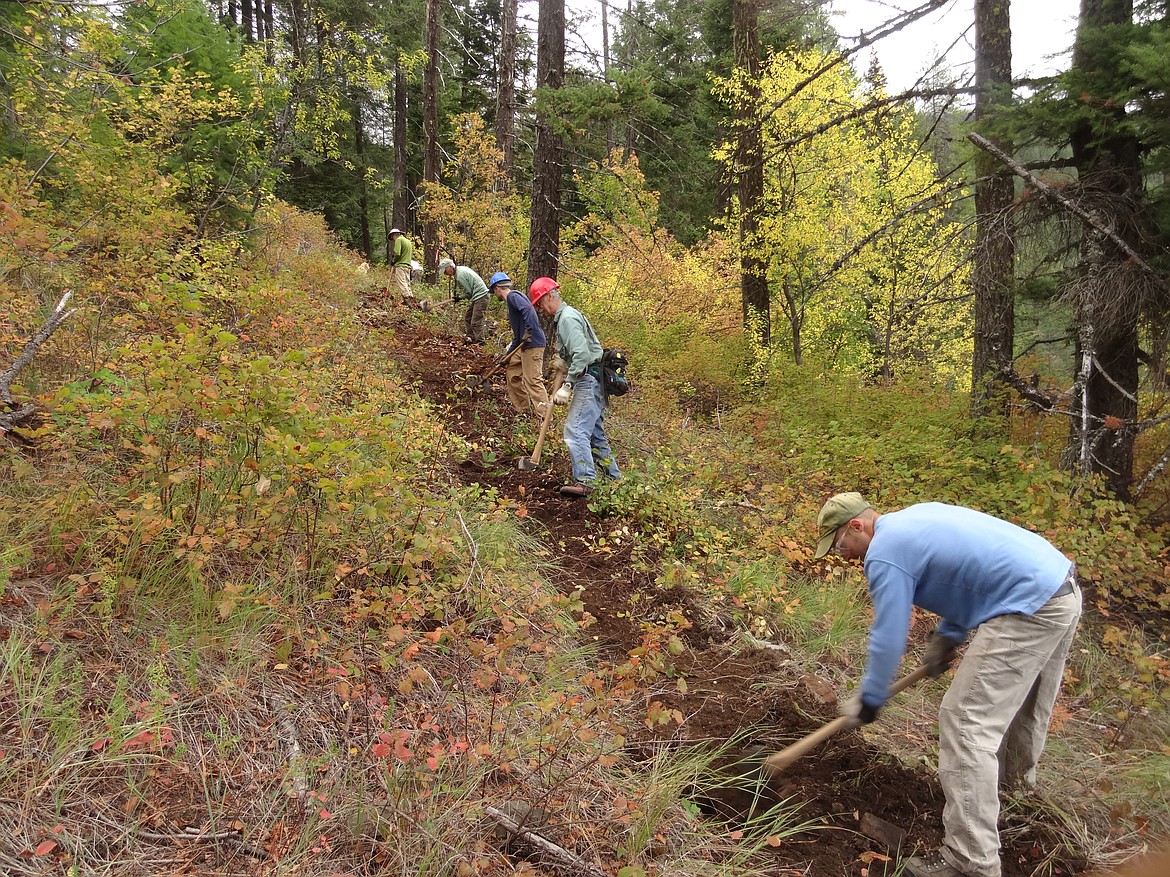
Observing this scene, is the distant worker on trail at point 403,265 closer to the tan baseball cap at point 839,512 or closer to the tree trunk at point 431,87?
the tree trunk at point 431,87

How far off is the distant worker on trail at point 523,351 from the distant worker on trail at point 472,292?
2.45 meters

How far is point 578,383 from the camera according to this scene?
620cm

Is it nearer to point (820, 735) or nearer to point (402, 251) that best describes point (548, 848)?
point (820, 735)

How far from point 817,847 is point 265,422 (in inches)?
143

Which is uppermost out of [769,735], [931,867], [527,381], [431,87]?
[431,87]

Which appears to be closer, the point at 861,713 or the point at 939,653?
the point at 861,713

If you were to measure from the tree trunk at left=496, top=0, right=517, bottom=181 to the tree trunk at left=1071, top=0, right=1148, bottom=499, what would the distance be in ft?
29.1

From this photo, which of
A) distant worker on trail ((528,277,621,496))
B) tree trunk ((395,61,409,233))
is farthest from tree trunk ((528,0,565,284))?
tree trunk ((395,61,409,233))

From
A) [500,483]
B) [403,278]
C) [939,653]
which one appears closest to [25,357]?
[500,483]

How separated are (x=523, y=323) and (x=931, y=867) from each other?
5.86 m

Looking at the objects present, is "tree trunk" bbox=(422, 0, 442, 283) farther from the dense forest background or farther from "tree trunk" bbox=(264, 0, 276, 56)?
"tree trunk" bbox=(264, 0, 276, 56)

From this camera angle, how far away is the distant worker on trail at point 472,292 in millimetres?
9672

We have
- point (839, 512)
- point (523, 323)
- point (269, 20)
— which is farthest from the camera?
point (269, 20)

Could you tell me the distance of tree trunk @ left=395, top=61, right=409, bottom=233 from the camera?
66.5ft
